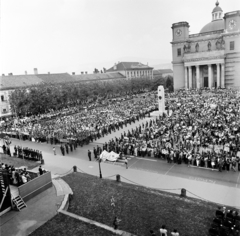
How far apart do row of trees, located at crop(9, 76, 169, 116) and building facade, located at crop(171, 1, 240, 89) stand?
73.6 ft

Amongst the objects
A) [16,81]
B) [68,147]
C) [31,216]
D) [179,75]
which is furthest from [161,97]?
[179,75]

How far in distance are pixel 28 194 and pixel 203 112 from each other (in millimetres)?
28641

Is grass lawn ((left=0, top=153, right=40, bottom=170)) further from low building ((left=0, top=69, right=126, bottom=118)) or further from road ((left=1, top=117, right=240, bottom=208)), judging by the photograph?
low building ((left=0, top=69, right=126, bottom=118))

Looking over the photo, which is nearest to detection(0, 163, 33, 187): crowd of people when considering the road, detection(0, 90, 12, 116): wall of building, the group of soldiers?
the road

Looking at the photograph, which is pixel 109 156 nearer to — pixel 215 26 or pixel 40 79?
pixel 40 79

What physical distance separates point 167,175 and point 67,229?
→ 919 centimetres

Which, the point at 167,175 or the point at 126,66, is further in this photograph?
the point at 126,66

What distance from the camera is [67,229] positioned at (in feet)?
45.1

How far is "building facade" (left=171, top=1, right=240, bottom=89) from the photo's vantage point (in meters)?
76.4

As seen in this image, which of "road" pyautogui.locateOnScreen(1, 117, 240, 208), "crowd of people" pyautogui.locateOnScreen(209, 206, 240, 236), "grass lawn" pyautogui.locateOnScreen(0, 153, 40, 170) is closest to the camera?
"crowd of people" pyautogui.locateOnScreen(209, 206, 240, 236)

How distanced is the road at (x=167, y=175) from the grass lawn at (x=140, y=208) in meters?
1.28

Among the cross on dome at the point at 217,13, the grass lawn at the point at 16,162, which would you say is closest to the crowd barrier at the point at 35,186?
the grass lawn at the point at 16,162

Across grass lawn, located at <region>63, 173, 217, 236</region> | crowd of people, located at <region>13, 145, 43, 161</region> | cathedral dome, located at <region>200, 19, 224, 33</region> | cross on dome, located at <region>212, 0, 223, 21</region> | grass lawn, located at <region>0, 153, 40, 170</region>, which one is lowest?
grass lawn, located at <region>63, 173, 217, 236</region>

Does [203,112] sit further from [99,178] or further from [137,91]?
[137,91]
